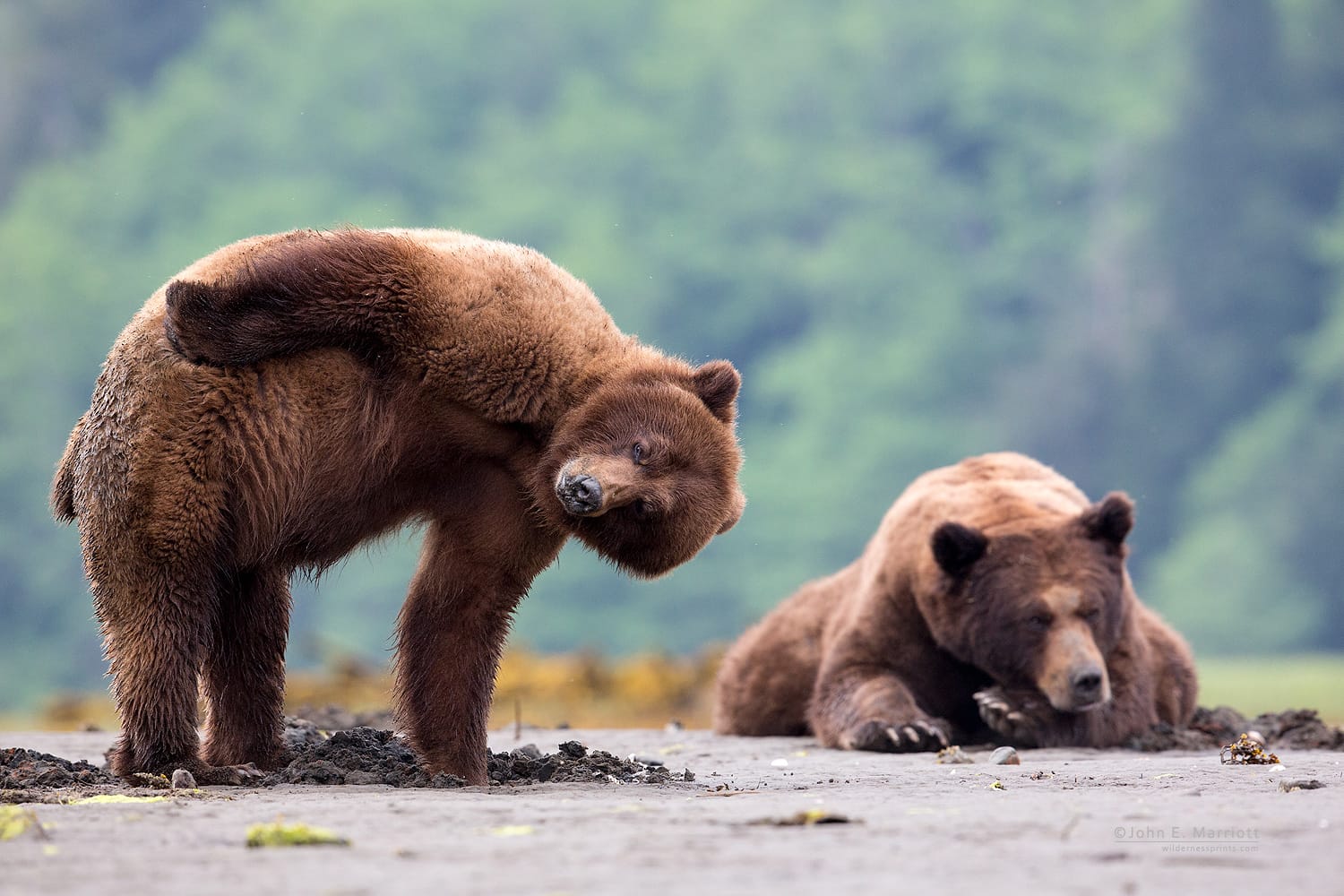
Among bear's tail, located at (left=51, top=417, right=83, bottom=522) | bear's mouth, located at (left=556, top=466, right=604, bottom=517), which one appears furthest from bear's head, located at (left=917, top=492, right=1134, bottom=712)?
bear's tail, located at (left=51, top=417, right=83, bottom=522)

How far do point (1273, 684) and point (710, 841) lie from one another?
21.5 metres

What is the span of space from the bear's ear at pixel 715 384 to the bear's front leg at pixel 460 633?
0.79 m

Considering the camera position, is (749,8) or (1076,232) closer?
(1076,232)

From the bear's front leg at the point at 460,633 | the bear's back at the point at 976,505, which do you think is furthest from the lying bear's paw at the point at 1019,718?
the bear's front leg at the point at 460,633

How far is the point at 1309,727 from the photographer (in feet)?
32.0

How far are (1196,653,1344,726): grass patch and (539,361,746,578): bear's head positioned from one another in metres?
9.63

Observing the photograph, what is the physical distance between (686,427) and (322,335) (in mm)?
1383

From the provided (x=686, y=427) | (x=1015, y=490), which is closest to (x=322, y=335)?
(x=686, y=427)

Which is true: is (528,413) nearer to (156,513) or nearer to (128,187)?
(156,513)

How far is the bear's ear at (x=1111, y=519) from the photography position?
952cm

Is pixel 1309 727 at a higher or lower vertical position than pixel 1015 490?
lower

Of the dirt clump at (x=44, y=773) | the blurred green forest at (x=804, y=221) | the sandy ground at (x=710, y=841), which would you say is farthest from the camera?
the blurred green forest at (x=804, y=221)

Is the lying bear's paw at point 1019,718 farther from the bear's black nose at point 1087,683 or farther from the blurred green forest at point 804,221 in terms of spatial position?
the blurred green forest at point 804,221

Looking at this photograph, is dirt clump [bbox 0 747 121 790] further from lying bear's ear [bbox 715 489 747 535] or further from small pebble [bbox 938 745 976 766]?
small pebble [bbox 938 745 976 766]
